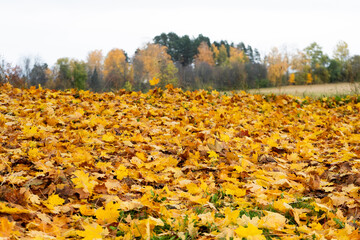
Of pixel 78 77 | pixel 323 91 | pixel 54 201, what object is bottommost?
pixel 54 201

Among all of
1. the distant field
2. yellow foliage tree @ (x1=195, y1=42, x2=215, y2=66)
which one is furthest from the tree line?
the distant field

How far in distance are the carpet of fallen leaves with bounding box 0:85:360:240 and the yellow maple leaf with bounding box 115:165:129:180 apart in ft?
0.03

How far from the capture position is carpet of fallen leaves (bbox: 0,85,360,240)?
167 cm

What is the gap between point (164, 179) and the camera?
2.52 meters

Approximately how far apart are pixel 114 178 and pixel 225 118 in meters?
3.02

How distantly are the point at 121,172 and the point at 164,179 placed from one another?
0.35 meters

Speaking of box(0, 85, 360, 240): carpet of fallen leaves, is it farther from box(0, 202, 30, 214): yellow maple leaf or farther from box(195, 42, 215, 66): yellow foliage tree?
box(195, 42, 215, 66): yellow foliage tree

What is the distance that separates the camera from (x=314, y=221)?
6.15ft

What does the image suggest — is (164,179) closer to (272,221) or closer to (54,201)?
(54,201)

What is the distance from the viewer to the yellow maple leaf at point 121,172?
2439 mm

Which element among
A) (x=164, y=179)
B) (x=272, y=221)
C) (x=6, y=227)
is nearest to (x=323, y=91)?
(x=164, y=179)

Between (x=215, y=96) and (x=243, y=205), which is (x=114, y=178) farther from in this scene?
(x=215, y=96)

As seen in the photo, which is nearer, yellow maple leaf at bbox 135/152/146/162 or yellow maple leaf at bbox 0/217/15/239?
yellow maple leaf at bbox 0/217/15/239

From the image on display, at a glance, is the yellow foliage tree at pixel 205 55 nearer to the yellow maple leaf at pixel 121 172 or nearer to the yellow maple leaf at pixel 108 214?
the yellow maple leaf at pixel 121 172
